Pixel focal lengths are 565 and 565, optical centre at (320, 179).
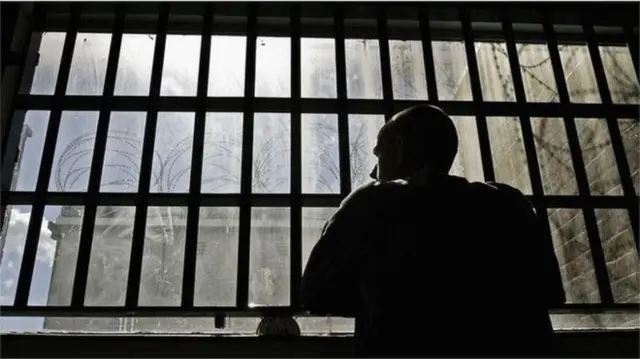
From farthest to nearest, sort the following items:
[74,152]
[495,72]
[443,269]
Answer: [495,72]
[74,152]
[443,269]

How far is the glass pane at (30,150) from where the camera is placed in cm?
162

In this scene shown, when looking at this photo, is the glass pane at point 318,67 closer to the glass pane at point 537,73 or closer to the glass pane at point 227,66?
the glass pane at point 227,66

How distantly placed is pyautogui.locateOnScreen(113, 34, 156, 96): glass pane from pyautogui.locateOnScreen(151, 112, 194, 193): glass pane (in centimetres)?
13

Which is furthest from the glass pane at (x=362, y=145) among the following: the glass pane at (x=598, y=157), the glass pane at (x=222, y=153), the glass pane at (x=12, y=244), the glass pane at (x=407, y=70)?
the glass pane at (x=12, y=244)

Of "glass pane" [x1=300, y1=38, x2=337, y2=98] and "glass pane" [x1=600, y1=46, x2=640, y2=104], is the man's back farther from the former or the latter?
"glass pane" [x1=600, y1=46, x2=640, y2=104]

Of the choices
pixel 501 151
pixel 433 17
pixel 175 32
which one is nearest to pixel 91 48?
pixel 175 32

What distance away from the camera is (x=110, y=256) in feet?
5.11

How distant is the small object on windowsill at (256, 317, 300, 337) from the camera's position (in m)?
1.46

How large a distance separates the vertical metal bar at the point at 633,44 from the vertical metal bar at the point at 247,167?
4.12ft

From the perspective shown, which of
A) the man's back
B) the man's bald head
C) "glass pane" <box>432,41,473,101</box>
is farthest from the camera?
"glass pane" <box>432,41,473,101</box>

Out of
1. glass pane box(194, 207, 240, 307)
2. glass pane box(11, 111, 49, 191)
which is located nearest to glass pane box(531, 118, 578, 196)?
glass pane box(194, 207, 240, 307)

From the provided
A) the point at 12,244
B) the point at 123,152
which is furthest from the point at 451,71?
the point at 12,244

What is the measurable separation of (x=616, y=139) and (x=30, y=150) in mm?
1753

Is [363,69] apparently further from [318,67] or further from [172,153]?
[172,153]
